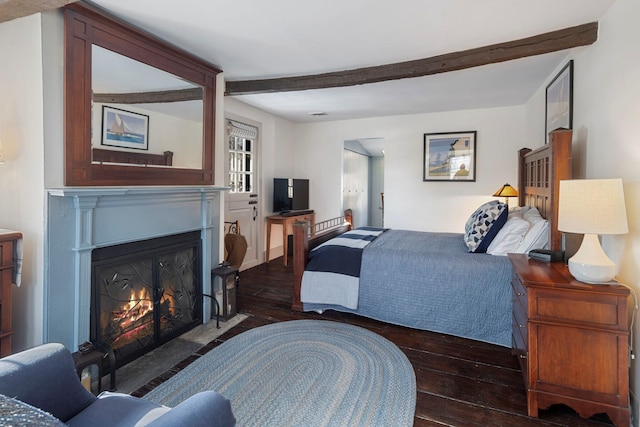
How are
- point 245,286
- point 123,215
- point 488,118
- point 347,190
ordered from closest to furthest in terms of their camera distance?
point 123,215
point 245,286
point 488,118
point 347,190

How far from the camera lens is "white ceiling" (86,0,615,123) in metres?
2.08

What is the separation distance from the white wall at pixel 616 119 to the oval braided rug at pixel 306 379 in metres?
1.26

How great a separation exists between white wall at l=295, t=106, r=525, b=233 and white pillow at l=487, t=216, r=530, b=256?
2.33m

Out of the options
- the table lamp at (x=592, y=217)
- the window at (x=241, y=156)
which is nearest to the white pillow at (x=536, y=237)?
the table lamp at (x=592, y=217)

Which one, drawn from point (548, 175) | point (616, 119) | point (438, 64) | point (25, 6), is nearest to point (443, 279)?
point (548, 175)

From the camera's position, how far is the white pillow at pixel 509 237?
2667 millimetres

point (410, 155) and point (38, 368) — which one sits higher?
point (410, 155)

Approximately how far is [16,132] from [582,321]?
3.23m

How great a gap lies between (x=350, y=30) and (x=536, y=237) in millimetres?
2068

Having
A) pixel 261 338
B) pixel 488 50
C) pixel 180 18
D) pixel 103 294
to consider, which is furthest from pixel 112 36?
pixel 488 50

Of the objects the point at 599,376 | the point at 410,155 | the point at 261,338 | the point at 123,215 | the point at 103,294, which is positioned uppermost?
the point at 410,155

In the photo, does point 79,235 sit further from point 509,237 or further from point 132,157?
point 509,237

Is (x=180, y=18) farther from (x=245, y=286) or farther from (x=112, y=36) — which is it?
(x=245, y=286)

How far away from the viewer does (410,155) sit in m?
5.33
